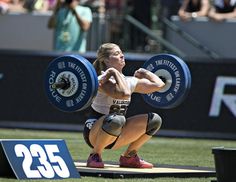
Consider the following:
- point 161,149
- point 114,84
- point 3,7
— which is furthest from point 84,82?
point 3,7

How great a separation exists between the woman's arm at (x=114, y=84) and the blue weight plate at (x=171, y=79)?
0.80 metres

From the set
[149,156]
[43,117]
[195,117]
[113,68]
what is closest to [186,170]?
[113,68]

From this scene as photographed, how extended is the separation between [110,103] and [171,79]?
0.82 metres

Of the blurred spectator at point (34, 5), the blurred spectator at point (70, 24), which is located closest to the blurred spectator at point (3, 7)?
the blurred spectator at point (34, 5)

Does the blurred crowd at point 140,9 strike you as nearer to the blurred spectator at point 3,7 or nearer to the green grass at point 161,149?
the blurred spectator at point 3,7

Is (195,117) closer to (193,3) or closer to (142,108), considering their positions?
(142,108)

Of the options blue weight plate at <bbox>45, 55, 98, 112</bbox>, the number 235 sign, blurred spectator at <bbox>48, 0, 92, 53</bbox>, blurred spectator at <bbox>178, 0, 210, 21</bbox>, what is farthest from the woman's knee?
blurred spectator at <bbox>178, 0, 210, 21</bbox>

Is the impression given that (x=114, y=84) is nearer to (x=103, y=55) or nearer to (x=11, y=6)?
(x=103, y=55)

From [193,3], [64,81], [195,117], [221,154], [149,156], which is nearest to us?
[221,154]

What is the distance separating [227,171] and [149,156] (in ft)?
12.1

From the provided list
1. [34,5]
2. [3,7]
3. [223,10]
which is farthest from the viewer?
[34,5]

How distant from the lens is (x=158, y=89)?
30.3 ft

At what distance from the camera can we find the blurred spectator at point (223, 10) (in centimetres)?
1677

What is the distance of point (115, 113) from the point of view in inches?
Answer: 355
